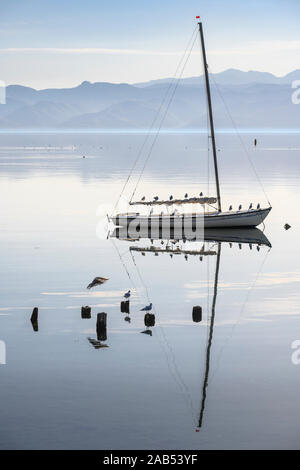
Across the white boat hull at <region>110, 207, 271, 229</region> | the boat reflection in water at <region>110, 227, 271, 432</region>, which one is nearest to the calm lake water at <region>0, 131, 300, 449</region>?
the boat reflection in water at <region>110, 227, 271, 432</region>

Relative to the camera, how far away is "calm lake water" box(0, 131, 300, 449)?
2341 cm

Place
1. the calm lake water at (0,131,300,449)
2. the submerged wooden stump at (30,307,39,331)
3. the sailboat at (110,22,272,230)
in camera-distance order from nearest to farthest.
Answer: the calm lake water at (0,131,300,449) < the submerged wooden stump at (30,307,39,331) < the sailboat at (110,22,272,230)

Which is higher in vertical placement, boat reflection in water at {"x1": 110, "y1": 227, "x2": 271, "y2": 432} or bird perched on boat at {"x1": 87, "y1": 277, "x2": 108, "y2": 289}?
boat reflection in water at {"x1": 110, "y1": 227, "x2": 271, "y2": 432}

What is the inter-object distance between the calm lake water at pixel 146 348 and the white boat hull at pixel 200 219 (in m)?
2.23

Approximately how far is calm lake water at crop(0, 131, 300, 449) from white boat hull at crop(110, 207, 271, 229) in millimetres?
2229

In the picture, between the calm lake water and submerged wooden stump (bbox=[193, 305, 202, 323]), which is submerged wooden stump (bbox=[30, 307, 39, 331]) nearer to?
the calm lake water

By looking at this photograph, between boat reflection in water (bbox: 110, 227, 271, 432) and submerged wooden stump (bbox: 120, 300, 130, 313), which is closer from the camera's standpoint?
submerged wooden stump (bbox: 120, 300, 130, 313)

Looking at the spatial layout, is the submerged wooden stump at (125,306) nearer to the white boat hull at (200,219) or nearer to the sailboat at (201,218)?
the sailboat at (201,218)

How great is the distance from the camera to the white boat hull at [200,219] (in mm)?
62750

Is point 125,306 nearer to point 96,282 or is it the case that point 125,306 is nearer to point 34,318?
point 34,318

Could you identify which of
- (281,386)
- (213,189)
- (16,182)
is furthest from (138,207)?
(281,386)

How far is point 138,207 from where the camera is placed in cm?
8719

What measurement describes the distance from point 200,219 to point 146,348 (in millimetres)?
32547
